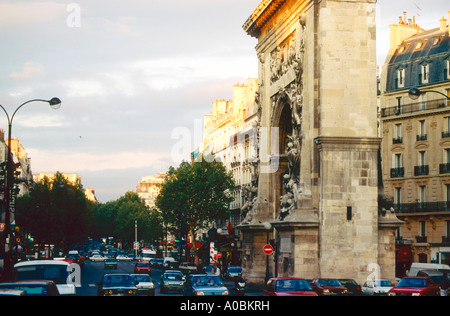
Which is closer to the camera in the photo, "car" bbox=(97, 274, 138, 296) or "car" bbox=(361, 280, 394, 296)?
"car" bbox=(97, 274, 138, 296)

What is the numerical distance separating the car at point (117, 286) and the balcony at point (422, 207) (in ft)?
139

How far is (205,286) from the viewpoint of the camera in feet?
118

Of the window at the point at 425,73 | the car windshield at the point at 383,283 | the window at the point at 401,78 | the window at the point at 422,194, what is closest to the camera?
the car windshield at the point at 383,283

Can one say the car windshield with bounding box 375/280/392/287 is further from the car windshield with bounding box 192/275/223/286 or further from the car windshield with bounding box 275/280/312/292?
the car windshield with bounding box 275/280/312/292

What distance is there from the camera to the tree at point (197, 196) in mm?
96938

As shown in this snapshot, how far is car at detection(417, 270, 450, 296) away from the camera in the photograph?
1695 inches

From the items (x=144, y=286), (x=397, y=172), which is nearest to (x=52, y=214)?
(x=397, y=172)

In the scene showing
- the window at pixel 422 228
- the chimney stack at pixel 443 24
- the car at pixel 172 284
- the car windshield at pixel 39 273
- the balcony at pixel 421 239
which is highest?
the chimney stack at pixel 443 24

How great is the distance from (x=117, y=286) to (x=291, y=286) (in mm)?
7133

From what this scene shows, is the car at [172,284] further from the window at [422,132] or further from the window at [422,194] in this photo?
the window at [422,132]

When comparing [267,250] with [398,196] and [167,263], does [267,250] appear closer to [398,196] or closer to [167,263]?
[398,196]

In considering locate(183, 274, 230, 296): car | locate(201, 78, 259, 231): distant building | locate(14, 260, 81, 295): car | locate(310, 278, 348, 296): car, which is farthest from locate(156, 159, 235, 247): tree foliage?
locate(14, 260, 81, 295): car

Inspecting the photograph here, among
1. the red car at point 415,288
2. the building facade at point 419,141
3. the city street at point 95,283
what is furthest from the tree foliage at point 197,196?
the red car at point 415,288
